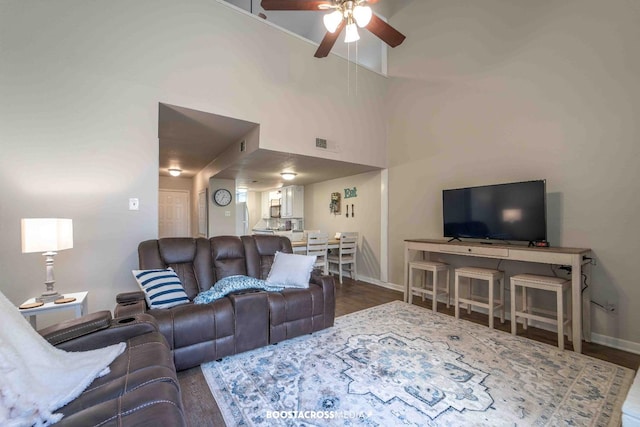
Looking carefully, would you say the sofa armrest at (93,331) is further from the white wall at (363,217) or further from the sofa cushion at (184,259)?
the white wall at (363,217)

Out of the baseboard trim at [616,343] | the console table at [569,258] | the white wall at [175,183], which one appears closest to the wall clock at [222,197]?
the white wall at [175,183]

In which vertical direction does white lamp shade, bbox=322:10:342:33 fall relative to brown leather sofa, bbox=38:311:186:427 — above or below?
above

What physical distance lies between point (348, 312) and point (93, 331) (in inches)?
98.5

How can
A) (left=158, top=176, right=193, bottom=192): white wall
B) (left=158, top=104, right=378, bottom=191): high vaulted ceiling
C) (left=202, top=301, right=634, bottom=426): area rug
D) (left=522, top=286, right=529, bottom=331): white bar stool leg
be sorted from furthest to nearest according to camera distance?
(left=158, top=176, right=193, bottom=192): white wall → (left=158, top=104, right=378, bottom=191): high vaulted ceiling → (left=522, top=286, right=529, bottom=331): white bar stool leg → (left=202, top=301, right=634, bottom=426): area rug

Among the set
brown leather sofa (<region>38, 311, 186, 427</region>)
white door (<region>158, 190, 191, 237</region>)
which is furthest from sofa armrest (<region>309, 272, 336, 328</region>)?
white door (<region>158, 190, 191, 237</region>)

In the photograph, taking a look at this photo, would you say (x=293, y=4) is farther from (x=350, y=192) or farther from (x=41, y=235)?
(x=350, y=192)

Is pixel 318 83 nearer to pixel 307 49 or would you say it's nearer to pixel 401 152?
pixel 307 49

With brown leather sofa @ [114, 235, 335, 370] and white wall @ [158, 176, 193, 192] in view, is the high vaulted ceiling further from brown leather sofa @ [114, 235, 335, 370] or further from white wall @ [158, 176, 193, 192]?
brown leather sofa @ [114, 235, 335, 370]

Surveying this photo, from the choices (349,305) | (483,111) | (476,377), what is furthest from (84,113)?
(483,111)

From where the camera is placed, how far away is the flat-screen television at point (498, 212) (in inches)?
107

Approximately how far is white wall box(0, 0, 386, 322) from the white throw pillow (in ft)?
4.32

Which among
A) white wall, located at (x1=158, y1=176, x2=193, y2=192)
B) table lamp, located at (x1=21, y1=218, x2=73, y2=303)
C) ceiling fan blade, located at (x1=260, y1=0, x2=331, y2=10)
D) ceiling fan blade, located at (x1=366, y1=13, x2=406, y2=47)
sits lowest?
table lamp, located at (x1=21, y1=218, x2=73, y2=303)

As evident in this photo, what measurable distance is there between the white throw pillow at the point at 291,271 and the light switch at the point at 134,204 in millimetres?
1463

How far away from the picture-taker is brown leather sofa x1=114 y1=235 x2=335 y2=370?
2.02m
